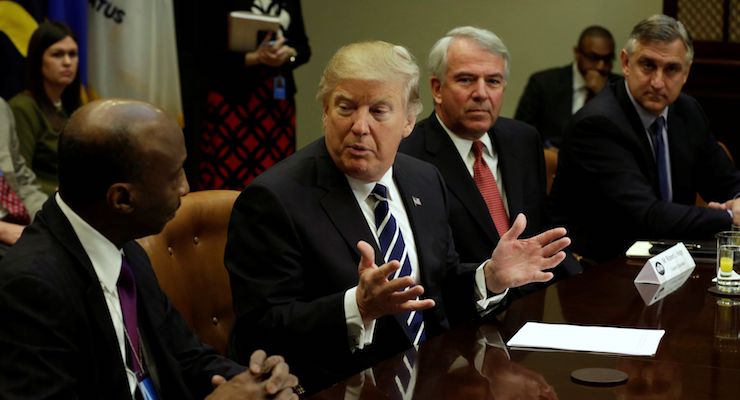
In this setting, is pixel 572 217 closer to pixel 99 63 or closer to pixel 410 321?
pixel 410 321

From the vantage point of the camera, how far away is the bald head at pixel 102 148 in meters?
1.89

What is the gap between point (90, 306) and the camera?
1.88 metres

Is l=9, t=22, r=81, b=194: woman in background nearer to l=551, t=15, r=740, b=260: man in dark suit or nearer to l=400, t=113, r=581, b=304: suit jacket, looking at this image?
l=400, t=113, r=581, b=304: suit jacket

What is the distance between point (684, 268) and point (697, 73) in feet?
12.2

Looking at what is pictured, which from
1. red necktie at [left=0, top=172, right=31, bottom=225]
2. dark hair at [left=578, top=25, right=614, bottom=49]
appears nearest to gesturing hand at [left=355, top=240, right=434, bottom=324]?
red necktie at [left=0, top=172, right=31, bottom=225]

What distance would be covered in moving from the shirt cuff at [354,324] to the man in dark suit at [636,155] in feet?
5.50

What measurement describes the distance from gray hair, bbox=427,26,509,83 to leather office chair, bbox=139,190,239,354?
0.97 m

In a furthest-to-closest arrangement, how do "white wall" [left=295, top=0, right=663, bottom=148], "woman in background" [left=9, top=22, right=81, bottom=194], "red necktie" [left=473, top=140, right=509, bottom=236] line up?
"white wall" [left=295, top=0, right=663, bottom=148], "woman in background" [left=9, top=22, right=81, bottom=194], "red necktie" [left=473, top=140, right=509, bottom=236]

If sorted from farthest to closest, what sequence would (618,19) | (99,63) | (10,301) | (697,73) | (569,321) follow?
1. (618,19)
2. (697,73)
3. (99,63)
4. (569,321)
5. (10,301)

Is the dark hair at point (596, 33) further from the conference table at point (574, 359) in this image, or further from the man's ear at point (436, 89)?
the conference table at point (574, 359)

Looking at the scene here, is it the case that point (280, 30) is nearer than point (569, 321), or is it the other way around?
point (569, 321)

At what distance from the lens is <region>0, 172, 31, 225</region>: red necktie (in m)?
4.61

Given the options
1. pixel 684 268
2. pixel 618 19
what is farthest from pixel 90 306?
pixel 618 19

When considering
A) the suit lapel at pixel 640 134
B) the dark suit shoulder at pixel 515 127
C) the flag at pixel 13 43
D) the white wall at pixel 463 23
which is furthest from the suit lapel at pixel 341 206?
the white wall at pixel 463 23
